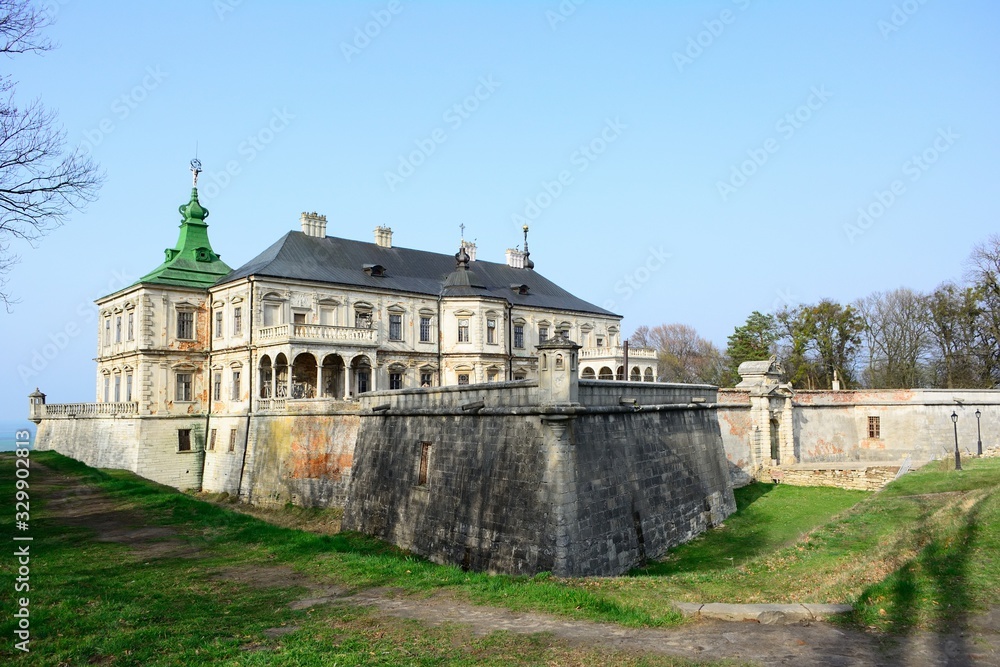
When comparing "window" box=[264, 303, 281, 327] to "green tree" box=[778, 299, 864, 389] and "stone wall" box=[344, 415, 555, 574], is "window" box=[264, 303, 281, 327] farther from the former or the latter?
"green tree" box=[778, 299, 864, 389]

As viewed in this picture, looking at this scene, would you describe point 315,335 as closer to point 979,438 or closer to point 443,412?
point 443,412

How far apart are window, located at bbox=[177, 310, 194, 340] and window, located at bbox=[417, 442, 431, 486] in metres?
22.2

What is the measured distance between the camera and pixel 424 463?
1981 cm

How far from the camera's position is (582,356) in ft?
156

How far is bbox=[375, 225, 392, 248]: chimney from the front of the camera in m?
43.8

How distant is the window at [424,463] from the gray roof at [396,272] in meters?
18.5

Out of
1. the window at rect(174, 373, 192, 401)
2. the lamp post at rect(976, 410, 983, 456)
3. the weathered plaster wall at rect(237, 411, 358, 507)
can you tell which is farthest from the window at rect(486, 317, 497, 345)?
the lamp post at rect(976, 410, 983, 456)

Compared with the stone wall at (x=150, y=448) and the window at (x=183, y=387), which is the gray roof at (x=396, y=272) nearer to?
the window at (x=183, y=387)

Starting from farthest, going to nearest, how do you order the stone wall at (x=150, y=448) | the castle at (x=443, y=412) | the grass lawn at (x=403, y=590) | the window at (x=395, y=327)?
1. the window at (x=395, y=327)
2. the stone wall at (x=150, y=448)
3. the castle at (x=443, y=412)
4. the grass lawn at (x=403, y=590)

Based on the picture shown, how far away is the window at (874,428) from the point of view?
121ft

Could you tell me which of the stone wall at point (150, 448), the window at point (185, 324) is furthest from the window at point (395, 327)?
the stone wall at point (150, 448)

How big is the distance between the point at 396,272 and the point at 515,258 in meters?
12.3

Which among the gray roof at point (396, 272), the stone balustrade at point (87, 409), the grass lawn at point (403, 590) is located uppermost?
the gray roof at point (396, 272)

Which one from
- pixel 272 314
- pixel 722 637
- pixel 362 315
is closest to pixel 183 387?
pixel 272 314
